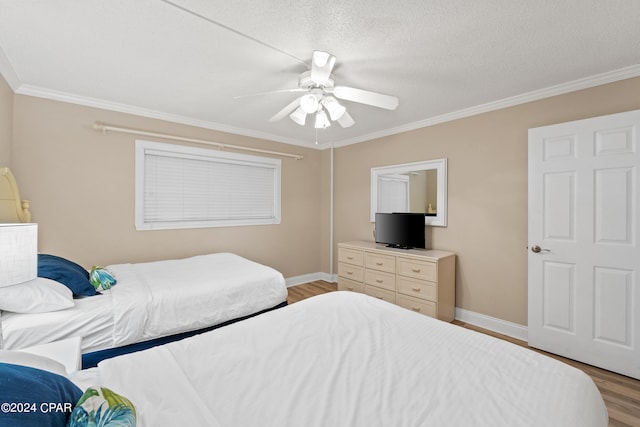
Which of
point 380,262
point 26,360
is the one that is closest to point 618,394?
point 380,262

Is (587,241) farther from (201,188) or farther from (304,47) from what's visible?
(201,188)

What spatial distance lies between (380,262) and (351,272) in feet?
1.80

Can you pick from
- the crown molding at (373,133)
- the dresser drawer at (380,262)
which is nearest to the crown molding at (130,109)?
the crown molding at (373,133)

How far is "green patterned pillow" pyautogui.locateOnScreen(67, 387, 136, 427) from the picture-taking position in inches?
30.0

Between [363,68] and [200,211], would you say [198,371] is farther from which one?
[200,211]

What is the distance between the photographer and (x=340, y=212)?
495cm

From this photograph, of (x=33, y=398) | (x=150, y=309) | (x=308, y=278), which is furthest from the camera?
(x=308, y=278)

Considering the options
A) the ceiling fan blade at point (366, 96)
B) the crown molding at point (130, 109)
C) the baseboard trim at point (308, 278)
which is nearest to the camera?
the ceiling fan blade at point (366, 96)

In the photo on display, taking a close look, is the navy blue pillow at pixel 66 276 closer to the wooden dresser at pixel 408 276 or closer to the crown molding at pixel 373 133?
the crown molding at pixel 373 133

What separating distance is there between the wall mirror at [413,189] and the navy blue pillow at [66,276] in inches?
136

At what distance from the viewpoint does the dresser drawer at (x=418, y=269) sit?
319cm

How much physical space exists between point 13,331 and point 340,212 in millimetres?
3971

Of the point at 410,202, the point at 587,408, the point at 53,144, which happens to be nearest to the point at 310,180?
the point at 410,202

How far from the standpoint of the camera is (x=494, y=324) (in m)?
3.15
